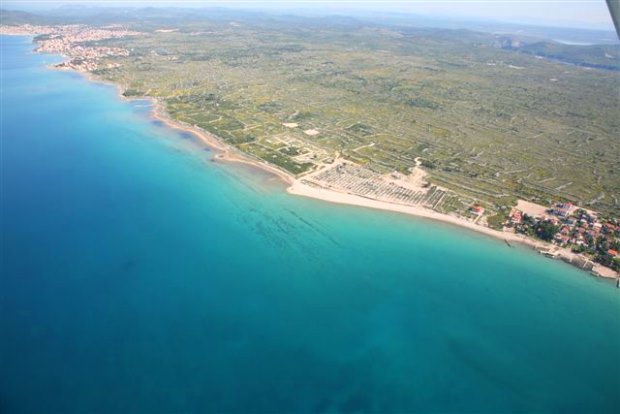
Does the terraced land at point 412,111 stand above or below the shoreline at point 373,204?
above

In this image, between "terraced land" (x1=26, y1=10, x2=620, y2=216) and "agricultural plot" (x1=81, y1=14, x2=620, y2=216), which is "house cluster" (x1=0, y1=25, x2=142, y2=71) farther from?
"terraced land" (x1=26, y1=10, x2=620, y2=216)

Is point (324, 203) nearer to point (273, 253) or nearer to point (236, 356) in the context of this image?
point (273, 253)

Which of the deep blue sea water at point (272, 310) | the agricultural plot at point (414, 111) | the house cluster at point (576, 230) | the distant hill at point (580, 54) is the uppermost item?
the distant hill at point (580, 54)

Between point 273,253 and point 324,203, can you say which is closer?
point 273,253

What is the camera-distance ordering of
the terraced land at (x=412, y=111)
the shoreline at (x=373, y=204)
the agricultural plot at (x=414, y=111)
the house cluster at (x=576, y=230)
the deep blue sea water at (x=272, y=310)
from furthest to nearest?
the terraced land at (x=412, y=111) → the agricultural plot at (x=414, y=111) → the house cluster at (x=576, y=230) → the shoreline at (x=373, y=204) → the deep blue sea water at (x=272, y=310)

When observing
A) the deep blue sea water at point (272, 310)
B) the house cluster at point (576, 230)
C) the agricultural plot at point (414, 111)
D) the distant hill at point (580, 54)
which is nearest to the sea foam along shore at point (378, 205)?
the house cluster at point (576, 230)

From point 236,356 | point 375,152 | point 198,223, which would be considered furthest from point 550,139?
point 236,356

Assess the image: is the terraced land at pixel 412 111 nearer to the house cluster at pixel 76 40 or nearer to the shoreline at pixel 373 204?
the shoreline at pixel 373 204

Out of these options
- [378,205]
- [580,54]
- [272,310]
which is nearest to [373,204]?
[378,205]
